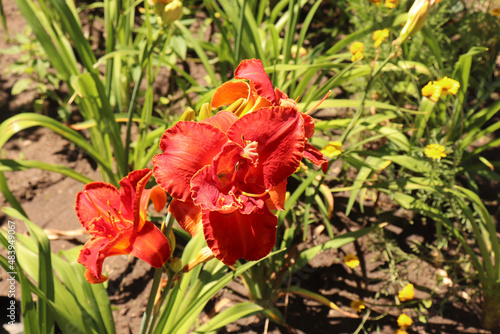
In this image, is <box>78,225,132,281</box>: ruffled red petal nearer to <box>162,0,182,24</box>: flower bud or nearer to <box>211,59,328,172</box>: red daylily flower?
<box>211,59,328,172</box>: red daylily flower

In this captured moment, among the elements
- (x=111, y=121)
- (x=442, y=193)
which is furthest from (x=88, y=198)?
(x=442, y=193)

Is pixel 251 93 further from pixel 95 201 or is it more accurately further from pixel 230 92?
pixel 95 201

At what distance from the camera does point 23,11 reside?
6.06ft

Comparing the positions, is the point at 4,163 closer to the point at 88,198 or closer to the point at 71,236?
the point at 71,236

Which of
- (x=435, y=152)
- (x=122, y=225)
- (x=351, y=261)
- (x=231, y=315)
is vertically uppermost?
(x=122, y=225)

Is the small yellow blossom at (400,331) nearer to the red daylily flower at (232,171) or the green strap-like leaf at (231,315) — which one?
the green strap-like leaf at (231,315)

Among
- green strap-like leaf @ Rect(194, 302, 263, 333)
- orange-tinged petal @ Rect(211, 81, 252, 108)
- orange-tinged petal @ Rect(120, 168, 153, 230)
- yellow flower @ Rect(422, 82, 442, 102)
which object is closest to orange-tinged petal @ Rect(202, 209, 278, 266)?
orange-tinged petal @ Rect(120, 168, 153, 230)

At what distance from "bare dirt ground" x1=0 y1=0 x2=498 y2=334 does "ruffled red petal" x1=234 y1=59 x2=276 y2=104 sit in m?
1.16

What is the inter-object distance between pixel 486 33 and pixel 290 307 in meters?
1.97

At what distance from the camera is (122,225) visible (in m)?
1.05

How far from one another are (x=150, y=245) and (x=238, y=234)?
22 cm

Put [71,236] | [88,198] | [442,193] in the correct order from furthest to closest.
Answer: [71,236] → [442,193] → [88,198]

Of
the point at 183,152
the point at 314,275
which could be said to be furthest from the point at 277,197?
the point at 314,275

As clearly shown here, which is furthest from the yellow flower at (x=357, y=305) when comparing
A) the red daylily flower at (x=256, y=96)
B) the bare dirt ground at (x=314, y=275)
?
the red daylily flower at (x=256, y=96)
